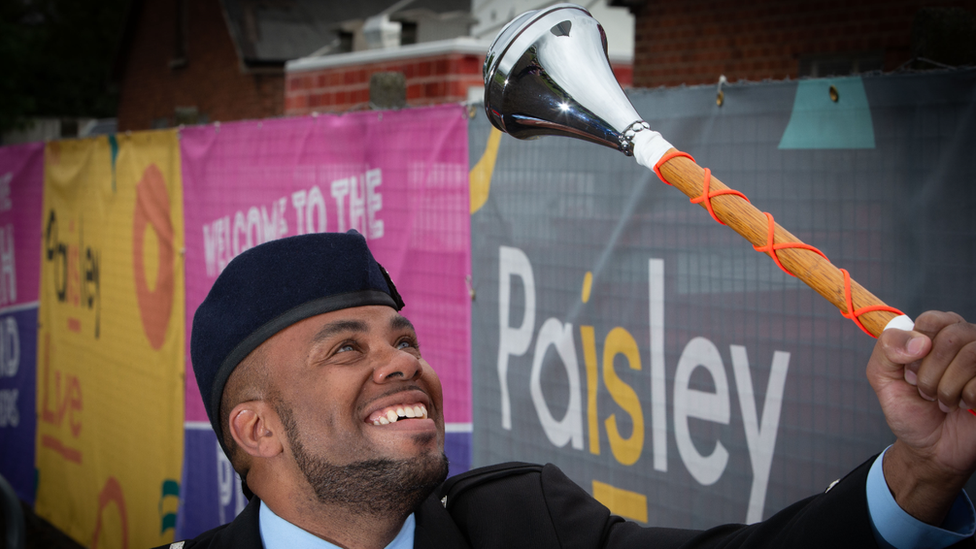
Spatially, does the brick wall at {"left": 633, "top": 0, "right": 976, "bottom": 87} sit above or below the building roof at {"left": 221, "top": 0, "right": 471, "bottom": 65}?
below

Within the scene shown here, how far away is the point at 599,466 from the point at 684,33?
5777 millimetres

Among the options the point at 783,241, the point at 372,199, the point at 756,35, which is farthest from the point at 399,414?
the point at 756,35

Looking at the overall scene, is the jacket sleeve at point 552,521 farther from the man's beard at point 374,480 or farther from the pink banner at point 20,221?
the pink banner at point 20,221

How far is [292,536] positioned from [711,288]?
4.49ft

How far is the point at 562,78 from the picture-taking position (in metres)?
1.61

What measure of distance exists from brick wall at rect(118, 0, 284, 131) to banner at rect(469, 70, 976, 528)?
12.5 m

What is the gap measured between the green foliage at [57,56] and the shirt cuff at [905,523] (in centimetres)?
2713

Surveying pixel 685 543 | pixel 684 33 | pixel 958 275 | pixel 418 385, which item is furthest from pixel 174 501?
pixel 684 33

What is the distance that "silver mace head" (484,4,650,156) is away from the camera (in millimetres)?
1586

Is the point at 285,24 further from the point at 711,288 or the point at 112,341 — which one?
the point at 711,288

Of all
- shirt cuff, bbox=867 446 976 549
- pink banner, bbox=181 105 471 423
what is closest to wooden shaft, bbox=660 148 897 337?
shirt cuff, bbox=867 446 976 549

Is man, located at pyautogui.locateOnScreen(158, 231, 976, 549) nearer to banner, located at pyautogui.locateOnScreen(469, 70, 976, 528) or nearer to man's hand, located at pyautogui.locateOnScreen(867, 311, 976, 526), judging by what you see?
man's hand, located at pyautogui.locateOnScreen(867, 311, 976, 526)

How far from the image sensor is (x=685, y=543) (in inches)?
66.3

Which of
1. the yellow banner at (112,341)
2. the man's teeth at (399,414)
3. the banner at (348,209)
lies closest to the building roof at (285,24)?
the yellow banner at (112,341)
